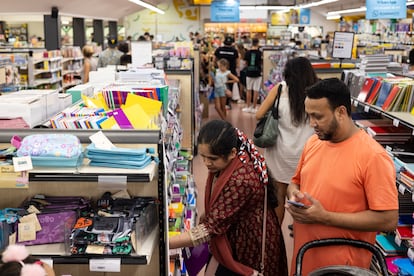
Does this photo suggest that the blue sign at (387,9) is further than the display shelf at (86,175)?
Yes

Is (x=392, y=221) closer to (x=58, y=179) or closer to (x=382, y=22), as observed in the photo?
(x=58, y=179)

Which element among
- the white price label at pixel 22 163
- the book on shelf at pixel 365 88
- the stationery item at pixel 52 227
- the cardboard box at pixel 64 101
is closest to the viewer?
the white price label at pixel 22 163

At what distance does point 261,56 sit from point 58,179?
11.4 m

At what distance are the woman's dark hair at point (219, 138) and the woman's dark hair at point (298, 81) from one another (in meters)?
1.92

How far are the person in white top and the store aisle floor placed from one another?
89 centimetres

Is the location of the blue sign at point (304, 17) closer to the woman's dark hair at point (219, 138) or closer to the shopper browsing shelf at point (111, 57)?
the shopper browsing shelf at point (111, 57)

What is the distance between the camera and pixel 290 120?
4383mm

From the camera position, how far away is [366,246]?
8.08 ft

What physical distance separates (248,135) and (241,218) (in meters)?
7.71

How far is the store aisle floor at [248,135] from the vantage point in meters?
5.48

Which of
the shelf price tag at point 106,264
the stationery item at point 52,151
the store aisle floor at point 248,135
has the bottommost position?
the store aisle floor at point 248,135

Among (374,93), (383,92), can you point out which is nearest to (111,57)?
(374,93)

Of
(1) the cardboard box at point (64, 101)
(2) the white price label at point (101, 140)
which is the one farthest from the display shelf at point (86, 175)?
(1) the cardboard box at point (64, 101)

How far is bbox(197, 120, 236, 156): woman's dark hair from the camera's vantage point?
2.46m
